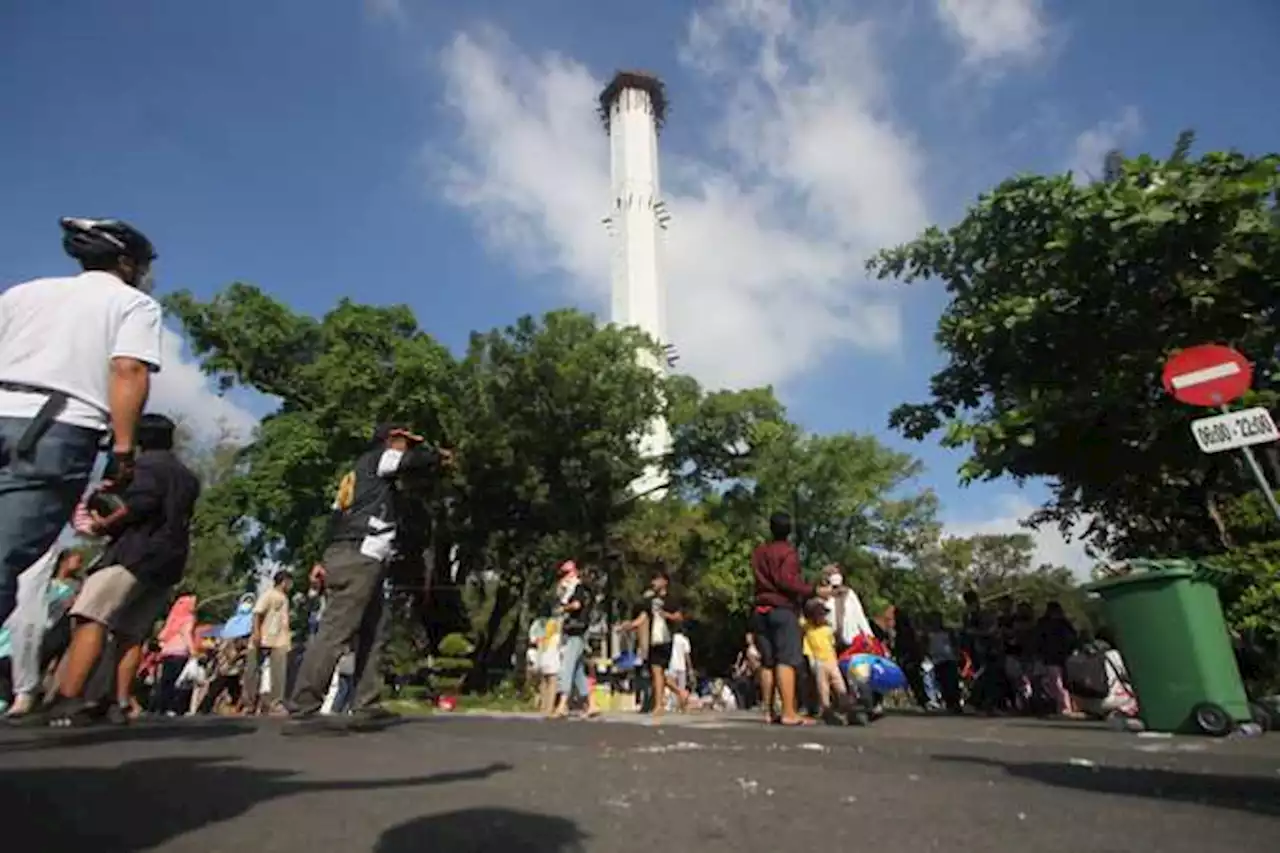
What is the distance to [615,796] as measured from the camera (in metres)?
3.41

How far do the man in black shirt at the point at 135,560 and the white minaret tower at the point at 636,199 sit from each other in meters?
52.2

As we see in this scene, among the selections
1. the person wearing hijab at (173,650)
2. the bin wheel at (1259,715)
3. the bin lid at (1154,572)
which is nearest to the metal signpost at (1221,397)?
the bin lid at (1154,572)

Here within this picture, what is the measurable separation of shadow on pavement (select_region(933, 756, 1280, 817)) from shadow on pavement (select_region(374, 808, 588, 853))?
2306mm

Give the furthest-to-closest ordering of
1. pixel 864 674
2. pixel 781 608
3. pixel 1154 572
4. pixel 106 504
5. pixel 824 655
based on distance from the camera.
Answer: pixel 824 655, pixel 864 674, pixel 781 608, pixel 1154 572, pixel 106 504

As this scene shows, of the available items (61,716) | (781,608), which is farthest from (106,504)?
(781,608)

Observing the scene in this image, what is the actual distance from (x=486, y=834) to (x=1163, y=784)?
9.95 feet

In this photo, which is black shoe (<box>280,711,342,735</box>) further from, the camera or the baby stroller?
the baby stroller

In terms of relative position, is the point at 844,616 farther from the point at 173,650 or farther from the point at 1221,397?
the point at 173,650

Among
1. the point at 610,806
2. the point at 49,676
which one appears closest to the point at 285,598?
the point at 49,676

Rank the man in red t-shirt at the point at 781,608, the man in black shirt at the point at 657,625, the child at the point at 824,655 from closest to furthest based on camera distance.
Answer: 1. the man in red t-shirt at the point at 781,608
2. the child at the point at 824,655
3. the man in black shirt at the point at 657,625

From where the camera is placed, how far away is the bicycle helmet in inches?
148

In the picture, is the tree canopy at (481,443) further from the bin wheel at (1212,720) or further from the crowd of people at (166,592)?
the bin wheel at (1212,720)

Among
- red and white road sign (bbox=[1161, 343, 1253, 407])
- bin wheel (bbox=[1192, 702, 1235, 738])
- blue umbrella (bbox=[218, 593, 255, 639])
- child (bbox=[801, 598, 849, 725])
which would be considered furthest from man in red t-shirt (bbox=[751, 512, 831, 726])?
blue umbrella (bbox=[218, 593, 255, 639])

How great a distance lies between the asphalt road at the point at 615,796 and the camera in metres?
2.67
